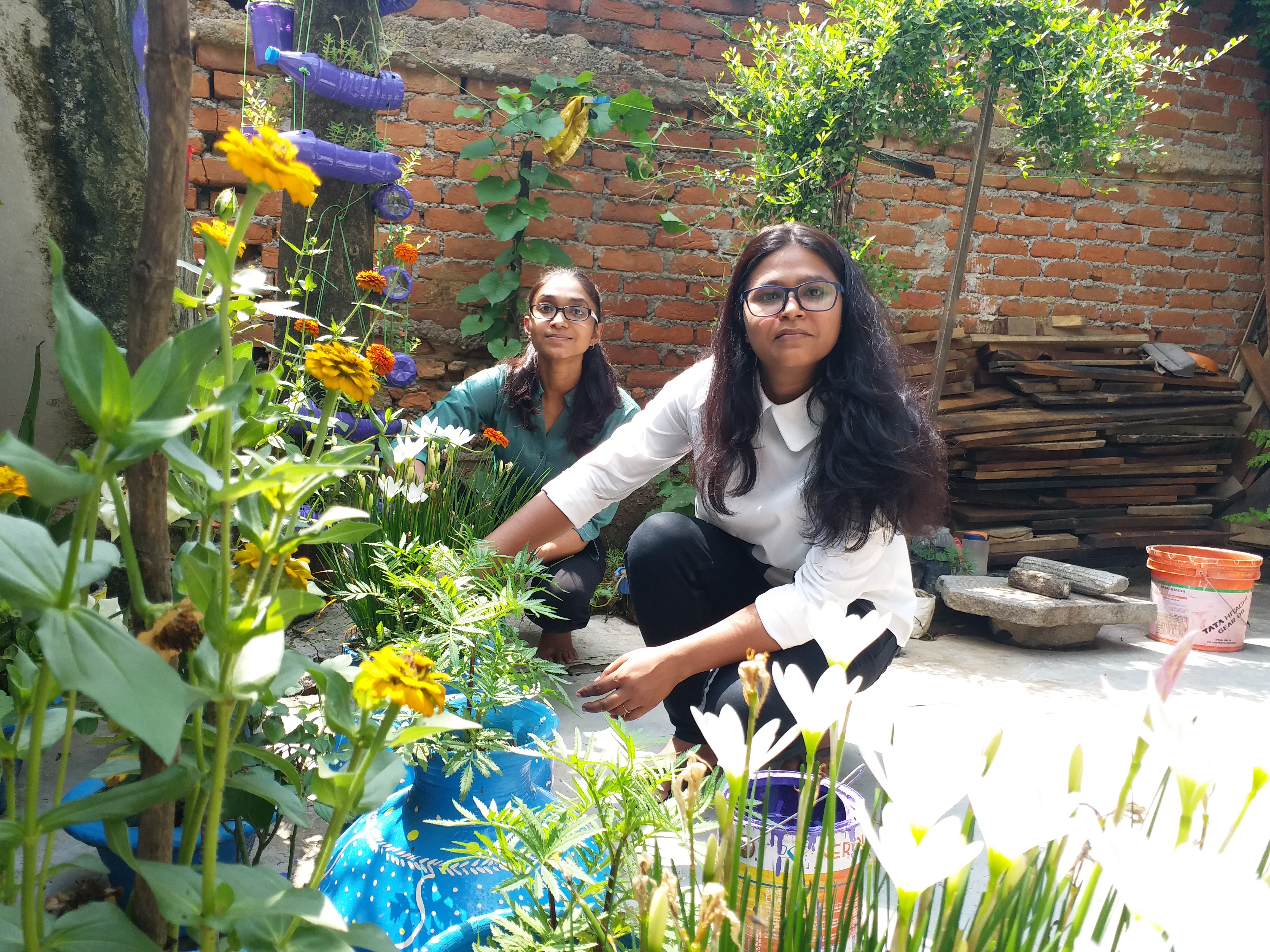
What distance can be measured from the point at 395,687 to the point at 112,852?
92cm

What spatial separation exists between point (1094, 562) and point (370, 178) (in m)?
4.10

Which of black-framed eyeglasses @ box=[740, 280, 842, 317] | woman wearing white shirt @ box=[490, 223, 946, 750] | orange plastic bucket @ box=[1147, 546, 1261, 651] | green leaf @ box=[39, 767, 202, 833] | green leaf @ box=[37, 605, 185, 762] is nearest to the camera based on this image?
green leaf @ box=[37, 605, 185, 762]

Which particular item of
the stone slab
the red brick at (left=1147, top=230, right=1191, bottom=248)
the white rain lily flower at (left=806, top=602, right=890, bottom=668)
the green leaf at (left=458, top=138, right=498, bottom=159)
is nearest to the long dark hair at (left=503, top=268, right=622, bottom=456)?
the green leaf at (left=458, top=138, right=498, bottom=159)

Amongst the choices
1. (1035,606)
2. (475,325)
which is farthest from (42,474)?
(1035,606)

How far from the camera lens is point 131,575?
592 millimetres

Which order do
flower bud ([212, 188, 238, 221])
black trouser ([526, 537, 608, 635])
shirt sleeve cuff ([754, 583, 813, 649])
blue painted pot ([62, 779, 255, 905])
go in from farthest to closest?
1. black trouser ([526, 537, 608, 635])
2. shirt sleeve cuff ([754, 583, 813, 649])
3. blue painted pot ([62, 779, 255, 905])
4. flower bud ([212, 188, 238, 221])

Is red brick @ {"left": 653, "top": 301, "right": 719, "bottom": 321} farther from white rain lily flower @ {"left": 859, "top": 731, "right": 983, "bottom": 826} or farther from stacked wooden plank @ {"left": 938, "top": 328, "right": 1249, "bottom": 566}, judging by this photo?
white rain lily flower @ {"left": 859, "top": 731, "right": 983, "bottom": 826}

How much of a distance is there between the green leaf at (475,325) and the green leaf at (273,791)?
3.25m

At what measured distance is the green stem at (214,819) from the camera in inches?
22.4

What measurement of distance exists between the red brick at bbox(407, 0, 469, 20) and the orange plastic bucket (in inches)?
152

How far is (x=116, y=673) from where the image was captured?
18.7 inches

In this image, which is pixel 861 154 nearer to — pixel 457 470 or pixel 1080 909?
pixel 457 470

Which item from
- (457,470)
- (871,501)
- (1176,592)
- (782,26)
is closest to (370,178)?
(457,470)

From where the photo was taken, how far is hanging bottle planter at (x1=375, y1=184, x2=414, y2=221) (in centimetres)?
293
